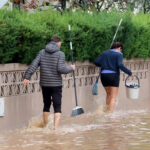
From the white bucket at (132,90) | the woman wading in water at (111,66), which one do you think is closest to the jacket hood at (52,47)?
the woman wading in water at (111,66)

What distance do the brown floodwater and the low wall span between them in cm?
26

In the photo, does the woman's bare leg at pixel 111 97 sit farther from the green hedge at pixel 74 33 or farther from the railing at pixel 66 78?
the green hedge at pixel 74 33

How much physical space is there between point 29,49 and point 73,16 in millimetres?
2521

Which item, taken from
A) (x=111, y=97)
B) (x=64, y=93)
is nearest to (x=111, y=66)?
(x=111, y=97)

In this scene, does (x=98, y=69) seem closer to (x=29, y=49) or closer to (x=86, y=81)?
(x=86, y=81)

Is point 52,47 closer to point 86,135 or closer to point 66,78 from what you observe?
point 86,135

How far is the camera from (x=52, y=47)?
12656 mm

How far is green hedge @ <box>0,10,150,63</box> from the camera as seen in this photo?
41.5 feet

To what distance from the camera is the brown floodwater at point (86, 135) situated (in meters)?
11.0

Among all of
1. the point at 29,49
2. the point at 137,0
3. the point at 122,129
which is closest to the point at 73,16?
the point at 29,49

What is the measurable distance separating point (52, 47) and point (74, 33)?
203 cm

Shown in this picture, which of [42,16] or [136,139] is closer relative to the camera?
[136,139]

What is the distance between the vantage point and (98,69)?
53.8ft

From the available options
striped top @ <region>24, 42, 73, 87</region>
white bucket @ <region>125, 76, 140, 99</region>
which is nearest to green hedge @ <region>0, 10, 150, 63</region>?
striped top @ <region>24, 42, 73, 87</region>
